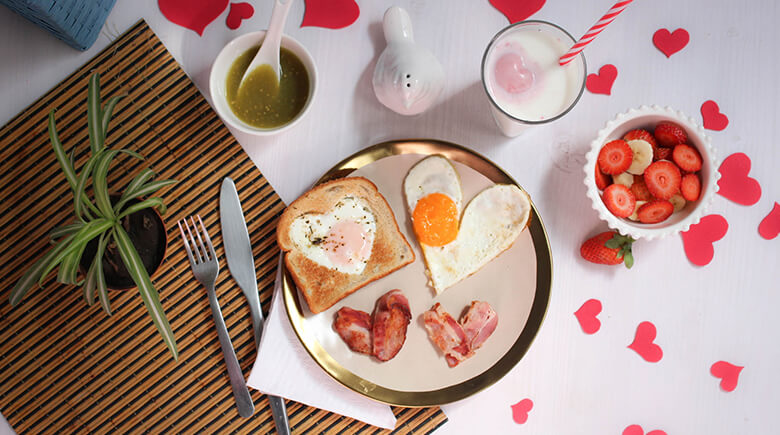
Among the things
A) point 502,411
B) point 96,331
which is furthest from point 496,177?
point 96,331

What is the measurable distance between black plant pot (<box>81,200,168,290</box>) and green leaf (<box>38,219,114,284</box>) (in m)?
0.15

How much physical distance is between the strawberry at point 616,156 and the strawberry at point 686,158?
0.12 m

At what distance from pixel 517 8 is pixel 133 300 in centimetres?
145

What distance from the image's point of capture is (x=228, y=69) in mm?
1573

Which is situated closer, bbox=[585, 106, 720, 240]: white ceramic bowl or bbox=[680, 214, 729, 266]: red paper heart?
bbox=[585, 106, 720, 240]: white ceramic bowl

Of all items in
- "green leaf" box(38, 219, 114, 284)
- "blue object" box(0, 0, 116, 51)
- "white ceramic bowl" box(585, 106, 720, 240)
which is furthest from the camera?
"white ceramic bowl" box(585, 106, 720, 240)

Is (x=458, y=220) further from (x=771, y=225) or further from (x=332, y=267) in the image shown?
(x=771, y=225)

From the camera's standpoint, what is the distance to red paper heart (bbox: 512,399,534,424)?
5.47 ft

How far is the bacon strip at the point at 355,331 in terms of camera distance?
1.56 m

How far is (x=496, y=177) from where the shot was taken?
5.24ft

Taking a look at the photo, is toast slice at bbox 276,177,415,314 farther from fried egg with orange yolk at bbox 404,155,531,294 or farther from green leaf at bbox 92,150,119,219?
green leaf at bbox 92,150,119,219

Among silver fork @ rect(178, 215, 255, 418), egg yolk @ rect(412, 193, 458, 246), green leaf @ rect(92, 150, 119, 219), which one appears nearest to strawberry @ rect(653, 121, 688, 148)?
egg yolk @ rect(412, 193, 458, 246)

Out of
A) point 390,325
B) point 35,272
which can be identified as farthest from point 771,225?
point 35,272

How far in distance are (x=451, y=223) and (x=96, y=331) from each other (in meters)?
1.09
